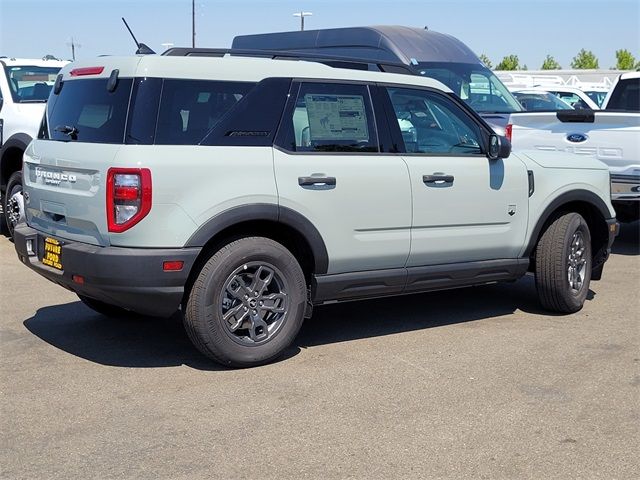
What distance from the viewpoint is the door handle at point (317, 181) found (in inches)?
220

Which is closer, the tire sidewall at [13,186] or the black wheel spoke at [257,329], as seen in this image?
the black wheel spoke at [257,329]

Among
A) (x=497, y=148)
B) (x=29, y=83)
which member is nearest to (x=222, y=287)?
(x=497, y=148)

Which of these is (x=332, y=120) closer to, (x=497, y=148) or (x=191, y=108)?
(x=191, y=108)

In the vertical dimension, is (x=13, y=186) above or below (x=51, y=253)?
below

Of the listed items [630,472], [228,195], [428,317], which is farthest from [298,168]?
[630,472]

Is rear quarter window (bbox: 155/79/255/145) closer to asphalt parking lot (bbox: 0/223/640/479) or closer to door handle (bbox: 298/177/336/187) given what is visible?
door handle (bbox: 298/177/336/187)

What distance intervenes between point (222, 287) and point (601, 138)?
18.0 feet

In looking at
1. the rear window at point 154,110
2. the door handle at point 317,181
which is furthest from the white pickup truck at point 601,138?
the rear window at point 154,110

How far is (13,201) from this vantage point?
941 cm

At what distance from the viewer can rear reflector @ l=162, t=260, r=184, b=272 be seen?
5.12 m

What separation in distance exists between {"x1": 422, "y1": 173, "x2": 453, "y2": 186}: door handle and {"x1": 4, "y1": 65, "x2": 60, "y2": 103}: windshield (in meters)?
5.84

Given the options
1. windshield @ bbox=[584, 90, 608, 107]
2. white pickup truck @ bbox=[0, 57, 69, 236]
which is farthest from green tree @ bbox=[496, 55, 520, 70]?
white pickup truck @ bbox=[0, 57, 69, 236]

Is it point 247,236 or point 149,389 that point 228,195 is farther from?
point 149,389

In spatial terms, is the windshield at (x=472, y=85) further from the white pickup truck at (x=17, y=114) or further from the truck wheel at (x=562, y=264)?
the truck wheel at (x=562, y=264)
